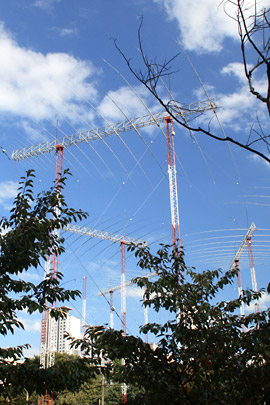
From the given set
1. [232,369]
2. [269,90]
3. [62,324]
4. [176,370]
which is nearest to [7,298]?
[176,370]

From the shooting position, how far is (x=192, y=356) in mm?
5402

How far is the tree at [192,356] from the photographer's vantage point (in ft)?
16.1

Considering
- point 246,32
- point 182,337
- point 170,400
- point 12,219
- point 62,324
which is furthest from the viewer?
point 62,324

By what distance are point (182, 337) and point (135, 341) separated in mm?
751

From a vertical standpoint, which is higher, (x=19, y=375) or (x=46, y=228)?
(x=46, y=228)

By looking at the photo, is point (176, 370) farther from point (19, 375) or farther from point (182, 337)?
point (19, 375)

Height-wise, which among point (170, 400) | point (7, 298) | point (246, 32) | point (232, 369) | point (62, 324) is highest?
point (62, 324)

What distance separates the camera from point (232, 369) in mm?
5141

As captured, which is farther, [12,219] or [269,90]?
[12,219]

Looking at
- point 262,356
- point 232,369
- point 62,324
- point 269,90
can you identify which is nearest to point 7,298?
point 232,369

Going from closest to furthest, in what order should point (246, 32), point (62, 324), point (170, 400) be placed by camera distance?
1. point (246, 32)
2. point (170, 400)
3. point (62, 324)

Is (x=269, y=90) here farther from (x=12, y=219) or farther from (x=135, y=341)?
(x=12, y=219)

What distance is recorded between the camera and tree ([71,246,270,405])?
4918 mm

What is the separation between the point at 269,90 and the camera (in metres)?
3.16
